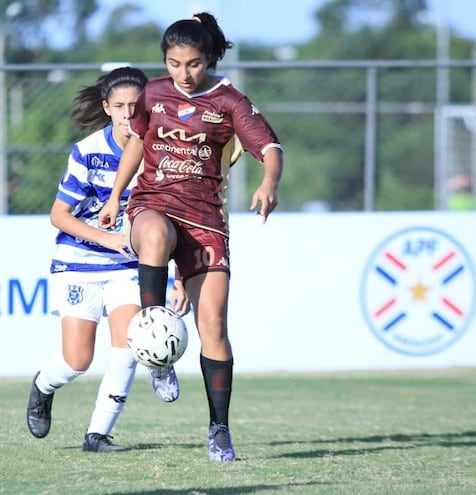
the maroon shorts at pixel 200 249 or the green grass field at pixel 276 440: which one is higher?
the maroon shorts at pixel 200 249

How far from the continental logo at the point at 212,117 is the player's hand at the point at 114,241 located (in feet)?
2.67

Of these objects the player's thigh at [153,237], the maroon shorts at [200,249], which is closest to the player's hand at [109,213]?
the player's thigh at [153,237]

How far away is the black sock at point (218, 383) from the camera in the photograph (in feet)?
20.0

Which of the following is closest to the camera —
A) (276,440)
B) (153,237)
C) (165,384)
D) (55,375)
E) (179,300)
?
(153,237)

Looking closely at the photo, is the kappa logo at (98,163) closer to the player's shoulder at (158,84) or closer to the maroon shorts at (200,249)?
the player's shoulder at (158,84)

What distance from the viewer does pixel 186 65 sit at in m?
5.85

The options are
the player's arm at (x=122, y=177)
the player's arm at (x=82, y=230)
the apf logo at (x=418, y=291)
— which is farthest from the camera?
the apf logo at (x=418, y=291)

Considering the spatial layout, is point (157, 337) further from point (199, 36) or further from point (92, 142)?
point (92, 142)

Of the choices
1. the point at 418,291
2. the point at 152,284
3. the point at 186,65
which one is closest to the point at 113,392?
the point at 152,284

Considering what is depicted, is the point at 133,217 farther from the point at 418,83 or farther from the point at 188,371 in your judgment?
the point at 418,83

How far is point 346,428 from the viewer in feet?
26.9

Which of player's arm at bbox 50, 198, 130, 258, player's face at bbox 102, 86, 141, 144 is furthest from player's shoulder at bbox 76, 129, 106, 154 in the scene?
player's arm at bbox 50, 198, 130, 258

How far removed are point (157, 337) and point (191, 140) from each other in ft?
3.02

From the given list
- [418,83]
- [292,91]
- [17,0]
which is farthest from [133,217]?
[418,83]
